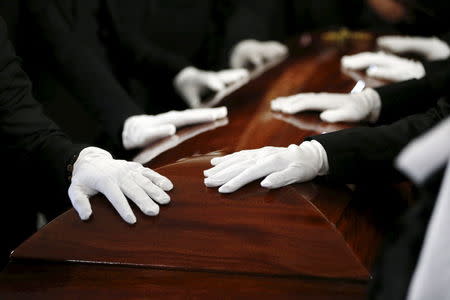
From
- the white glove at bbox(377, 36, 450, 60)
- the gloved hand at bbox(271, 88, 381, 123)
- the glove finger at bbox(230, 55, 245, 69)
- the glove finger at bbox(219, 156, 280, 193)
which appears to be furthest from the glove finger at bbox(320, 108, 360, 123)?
the glove finger at bbox(230, 55, 245, 69)

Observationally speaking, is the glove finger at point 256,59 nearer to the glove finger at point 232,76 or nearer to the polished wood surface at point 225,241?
the glove finger at point 232,76

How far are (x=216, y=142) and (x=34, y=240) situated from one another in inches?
20.8

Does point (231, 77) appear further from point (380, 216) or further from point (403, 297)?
point (403, 297)

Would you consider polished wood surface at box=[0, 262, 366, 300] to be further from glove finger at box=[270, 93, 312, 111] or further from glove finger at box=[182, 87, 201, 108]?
glove finger at box=[182, 87, 201, 108]

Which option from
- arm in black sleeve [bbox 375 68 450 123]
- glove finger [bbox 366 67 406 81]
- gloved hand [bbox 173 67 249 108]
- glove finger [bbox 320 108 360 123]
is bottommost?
gloved hand [bbox 173 67 249 108]

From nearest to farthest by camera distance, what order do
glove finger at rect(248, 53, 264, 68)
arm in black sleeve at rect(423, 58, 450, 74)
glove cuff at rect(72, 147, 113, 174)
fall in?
glove cuff at rect(72, 147, 113, 174), arm in black sleeve at rect(423, 58, 450, 74), glove finger at rect(248, 53, 264, 68)

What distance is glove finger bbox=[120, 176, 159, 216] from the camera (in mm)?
1280

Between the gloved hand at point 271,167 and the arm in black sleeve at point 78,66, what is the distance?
101 centimetres

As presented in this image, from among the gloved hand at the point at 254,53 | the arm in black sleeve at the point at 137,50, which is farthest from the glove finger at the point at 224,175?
the gloved hand at the point at 254,53

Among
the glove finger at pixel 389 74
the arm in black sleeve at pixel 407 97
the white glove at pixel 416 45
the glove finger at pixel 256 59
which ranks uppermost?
the arm in black sleeve at pixel 407 97

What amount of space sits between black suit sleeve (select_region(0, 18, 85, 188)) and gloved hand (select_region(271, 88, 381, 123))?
0.69m

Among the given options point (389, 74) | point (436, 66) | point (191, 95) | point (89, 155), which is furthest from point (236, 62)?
point (89, 155)

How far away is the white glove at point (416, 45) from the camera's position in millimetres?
2848

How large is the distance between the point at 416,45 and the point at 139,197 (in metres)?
2.11
